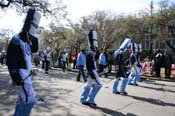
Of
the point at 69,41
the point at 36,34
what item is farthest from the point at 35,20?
the point at 69,41

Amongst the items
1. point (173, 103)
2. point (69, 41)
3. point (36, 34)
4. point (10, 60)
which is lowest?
point (173, 103)

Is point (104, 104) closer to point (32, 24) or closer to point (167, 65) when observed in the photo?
point (32, 24)

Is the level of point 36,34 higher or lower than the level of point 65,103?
higher

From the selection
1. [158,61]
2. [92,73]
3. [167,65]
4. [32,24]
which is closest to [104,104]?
[92,73]

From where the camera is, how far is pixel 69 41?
6438 centimetres

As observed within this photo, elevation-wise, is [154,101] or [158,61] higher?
[158,61]

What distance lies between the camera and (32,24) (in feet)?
21.1

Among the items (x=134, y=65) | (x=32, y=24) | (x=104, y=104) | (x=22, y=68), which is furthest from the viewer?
(x=134, y=65)

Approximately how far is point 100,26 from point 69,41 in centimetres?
1205

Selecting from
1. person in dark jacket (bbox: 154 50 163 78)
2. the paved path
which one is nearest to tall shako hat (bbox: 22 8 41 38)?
the paved path

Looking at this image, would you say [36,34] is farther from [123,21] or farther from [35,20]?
[123,21]

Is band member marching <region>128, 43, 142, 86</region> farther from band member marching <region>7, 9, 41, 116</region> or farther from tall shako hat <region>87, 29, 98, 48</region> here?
band member marching <region>7, 9, 41, 116</region>

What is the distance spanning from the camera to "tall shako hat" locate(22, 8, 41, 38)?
6.36m

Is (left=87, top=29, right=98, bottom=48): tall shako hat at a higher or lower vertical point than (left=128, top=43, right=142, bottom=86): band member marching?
higher
